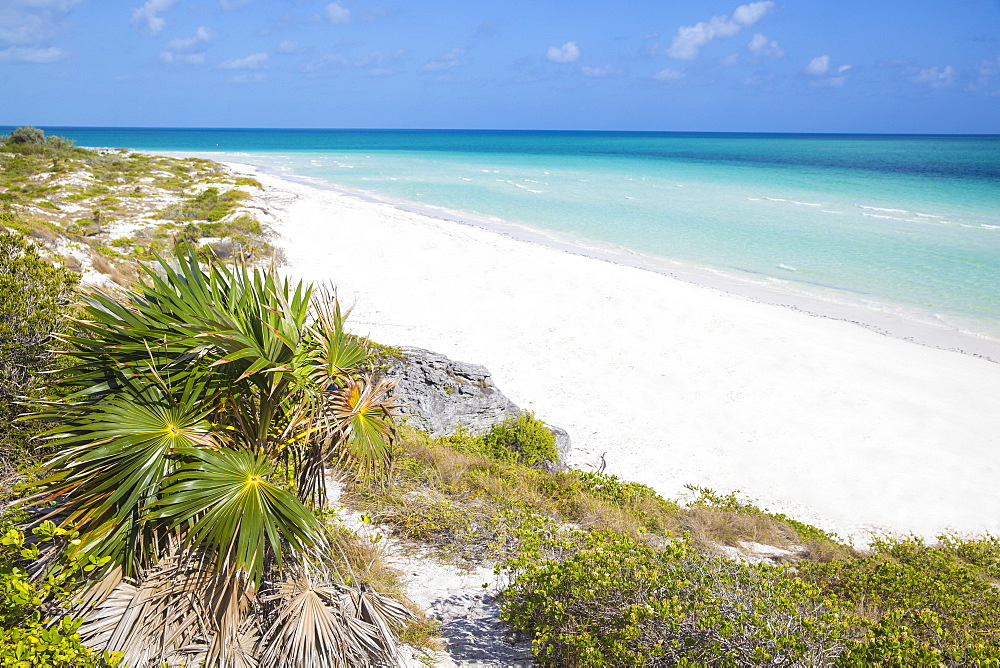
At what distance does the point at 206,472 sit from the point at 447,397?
20.5 feet

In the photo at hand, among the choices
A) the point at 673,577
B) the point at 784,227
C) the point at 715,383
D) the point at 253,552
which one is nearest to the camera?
the point at 253,552

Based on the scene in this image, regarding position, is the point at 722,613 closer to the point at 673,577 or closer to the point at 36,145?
the point at 673,577

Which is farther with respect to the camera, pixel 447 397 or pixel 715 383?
pixel 715 383

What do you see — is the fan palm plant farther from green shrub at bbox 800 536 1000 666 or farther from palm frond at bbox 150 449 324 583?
green shrub at bbox 800 536 1000 666

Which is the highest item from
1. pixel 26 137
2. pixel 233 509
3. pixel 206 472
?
pixel 26 137

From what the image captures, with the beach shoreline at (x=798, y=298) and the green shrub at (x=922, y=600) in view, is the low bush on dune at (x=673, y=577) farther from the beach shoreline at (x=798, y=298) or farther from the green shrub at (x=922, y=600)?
the beach shoreline at (x=798, y=298)

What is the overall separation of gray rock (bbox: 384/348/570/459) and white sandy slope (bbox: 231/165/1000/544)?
1406 millimetres

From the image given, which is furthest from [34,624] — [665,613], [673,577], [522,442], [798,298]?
[798,298]

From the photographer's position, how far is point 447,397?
950 cm

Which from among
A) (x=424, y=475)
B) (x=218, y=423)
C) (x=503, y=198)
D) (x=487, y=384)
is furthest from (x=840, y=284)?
(x=503, y=198)

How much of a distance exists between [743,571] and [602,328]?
34.7ft

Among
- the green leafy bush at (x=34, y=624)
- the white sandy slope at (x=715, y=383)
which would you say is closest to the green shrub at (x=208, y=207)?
the white sandy slope at (x=715, y=383)

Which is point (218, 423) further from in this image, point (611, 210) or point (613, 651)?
point (611, 210)

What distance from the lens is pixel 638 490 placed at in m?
7.60
